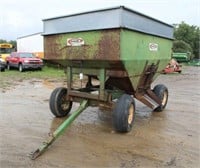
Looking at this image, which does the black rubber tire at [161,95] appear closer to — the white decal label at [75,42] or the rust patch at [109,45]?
the rust patch at [109,45]

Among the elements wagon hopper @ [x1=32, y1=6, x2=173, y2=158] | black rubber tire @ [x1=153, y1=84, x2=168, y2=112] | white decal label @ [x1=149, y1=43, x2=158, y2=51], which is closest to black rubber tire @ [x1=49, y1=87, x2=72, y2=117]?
wagon hopper @ [x1=32, y1=6, x2=173, y2=158]

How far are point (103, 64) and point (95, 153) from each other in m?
1.78

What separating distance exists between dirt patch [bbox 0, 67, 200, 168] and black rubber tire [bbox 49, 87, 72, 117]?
214 mm

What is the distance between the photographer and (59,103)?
21.5 feet

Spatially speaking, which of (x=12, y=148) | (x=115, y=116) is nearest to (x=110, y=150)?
(x=115, y=116)

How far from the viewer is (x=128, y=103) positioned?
5492mm

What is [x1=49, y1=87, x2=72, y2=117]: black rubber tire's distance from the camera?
6.50 m

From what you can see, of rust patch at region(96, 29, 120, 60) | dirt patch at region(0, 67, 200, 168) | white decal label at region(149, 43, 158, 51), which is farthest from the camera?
white decal label at region(149, 43, 158, 51)

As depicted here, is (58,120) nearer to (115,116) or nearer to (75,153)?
(115,116)

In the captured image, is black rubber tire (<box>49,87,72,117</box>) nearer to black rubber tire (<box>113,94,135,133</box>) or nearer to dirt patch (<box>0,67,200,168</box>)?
dirt patch (<box>0,67,200,168</box>)

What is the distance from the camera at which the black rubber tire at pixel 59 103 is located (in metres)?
6.50

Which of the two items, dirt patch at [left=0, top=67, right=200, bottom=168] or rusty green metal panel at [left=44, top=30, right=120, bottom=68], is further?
rusty green metal panel at [left=44, top=30, right=120, bottom=68]

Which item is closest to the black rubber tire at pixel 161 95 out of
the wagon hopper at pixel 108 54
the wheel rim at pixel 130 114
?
the wagon hopper at pixel 108 54

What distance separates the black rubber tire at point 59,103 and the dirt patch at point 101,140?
0.21 meters
